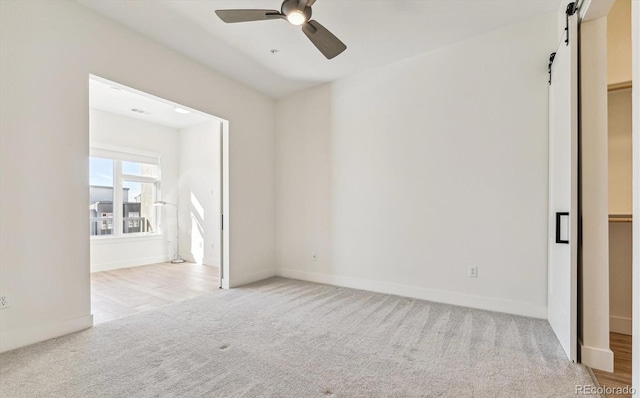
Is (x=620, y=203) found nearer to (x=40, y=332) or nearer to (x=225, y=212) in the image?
(x=225, y=212)

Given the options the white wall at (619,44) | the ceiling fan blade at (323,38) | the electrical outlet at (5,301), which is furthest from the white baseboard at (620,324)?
the electrical outlet at (5,301)

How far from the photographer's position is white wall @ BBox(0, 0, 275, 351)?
2320 millimetres

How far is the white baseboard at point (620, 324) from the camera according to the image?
2.62 m

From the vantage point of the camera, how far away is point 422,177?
3578 mm

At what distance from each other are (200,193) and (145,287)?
2.28m

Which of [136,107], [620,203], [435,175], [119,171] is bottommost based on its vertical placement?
[620,203]

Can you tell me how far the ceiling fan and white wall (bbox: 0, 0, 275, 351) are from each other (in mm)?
1452

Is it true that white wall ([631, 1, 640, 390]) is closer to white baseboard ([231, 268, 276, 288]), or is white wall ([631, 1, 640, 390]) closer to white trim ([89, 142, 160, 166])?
white baseboard ([231, 268, 276, 288])

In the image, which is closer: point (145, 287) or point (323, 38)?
point (323, 38)

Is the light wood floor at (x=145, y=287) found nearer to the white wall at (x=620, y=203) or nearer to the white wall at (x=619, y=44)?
the white wall at (x=620, y=203)

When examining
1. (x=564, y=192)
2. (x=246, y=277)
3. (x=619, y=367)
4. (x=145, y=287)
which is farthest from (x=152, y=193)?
(x=619, y=367)

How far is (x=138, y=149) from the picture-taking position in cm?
579

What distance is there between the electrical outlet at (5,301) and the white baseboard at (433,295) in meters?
3.08

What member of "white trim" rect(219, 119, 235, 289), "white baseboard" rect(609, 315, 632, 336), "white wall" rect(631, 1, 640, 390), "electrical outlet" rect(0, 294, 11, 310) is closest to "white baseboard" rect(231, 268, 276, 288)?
"white trim" rect(219, 119, 235, 289)
